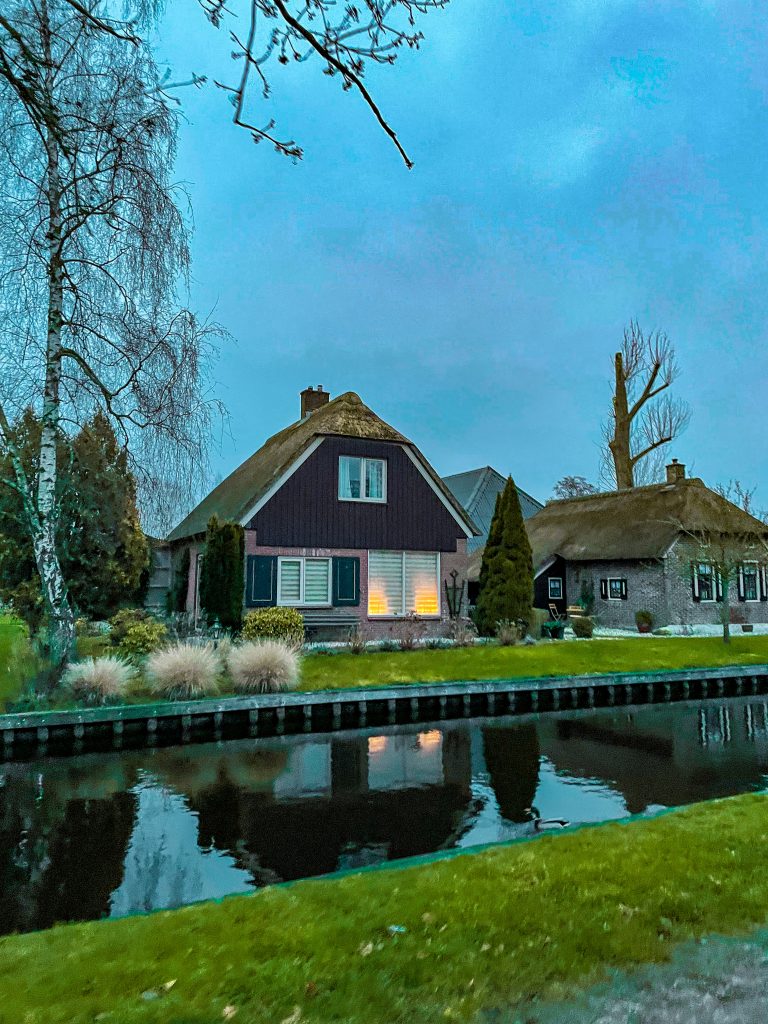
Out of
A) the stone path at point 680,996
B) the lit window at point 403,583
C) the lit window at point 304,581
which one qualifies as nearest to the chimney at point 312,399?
the lit window at point 403,583

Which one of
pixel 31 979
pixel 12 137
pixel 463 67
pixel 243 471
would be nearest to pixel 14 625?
pixel 243 471

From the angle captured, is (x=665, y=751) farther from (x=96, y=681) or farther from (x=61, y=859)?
(x=96, y=681)

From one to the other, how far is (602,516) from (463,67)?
87.9 feet

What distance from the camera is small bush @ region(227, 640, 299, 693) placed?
1336 cm

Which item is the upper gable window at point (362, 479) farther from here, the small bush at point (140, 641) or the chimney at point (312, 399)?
the small bush at point (140, 641)

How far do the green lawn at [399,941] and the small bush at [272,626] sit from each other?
1199 centimetres

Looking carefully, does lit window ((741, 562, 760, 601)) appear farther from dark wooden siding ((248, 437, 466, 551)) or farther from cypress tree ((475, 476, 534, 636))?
dark wooden siding ((248, 437, 466, 551))

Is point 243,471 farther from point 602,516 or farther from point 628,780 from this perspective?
point 628,780

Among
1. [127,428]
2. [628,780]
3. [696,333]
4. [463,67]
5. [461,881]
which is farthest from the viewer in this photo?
[696,333]

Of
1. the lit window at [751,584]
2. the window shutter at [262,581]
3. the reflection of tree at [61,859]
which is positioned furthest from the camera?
the lit window at [751,584]

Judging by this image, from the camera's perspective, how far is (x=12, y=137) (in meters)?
7.05

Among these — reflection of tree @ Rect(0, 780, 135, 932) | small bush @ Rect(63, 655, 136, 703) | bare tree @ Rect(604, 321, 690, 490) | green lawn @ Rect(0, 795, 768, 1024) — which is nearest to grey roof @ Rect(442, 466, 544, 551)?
bare tree @ Rect(604, 321, 690, 490)

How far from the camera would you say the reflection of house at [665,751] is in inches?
365

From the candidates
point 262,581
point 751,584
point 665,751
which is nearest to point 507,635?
point 262,581
